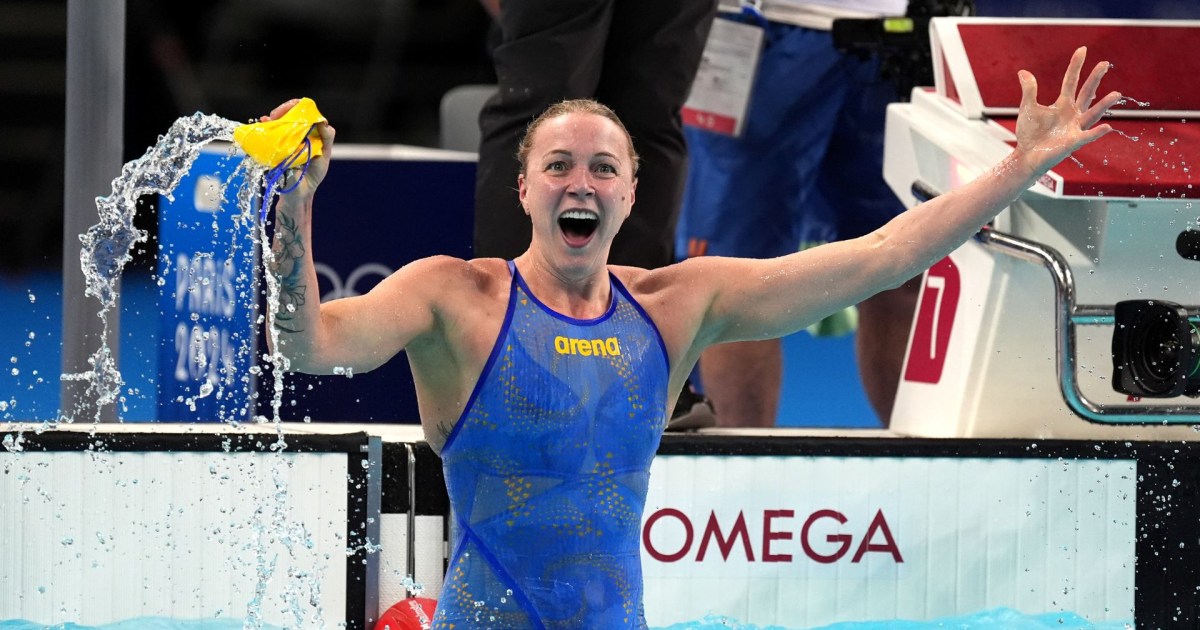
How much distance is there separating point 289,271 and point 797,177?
8.56 ft

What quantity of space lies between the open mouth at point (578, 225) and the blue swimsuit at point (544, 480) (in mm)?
143

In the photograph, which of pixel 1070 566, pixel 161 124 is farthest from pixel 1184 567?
pixel 161 124

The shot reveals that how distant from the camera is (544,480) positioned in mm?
2562

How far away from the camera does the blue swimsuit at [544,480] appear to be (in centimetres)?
255

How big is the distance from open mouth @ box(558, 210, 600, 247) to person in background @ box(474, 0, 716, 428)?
2.75 ft

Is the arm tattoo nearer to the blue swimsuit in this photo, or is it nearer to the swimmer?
the swimmer

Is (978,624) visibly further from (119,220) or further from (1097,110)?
(119,220)

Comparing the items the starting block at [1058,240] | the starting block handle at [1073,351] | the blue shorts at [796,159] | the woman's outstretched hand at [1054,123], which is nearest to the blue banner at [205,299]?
the blue shorts at [796,159]

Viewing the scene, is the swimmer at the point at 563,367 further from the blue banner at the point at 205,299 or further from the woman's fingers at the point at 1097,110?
the blue banner at the point at 205,299

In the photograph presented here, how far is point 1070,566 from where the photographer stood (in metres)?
3.49

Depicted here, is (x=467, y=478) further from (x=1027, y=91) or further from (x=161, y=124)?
(x=161, y=124)

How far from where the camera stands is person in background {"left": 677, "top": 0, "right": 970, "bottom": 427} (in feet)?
14.6

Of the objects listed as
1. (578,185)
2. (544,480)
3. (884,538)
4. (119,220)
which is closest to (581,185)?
(578,185)

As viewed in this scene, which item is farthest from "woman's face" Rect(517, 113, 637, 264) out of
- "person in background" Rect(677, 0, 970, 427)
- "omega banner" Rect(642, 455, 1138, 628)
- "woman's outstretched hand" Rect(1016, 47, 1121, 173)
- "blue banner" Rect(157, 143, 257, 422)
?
"person in background" Rect(677, 0, 970, 427)
